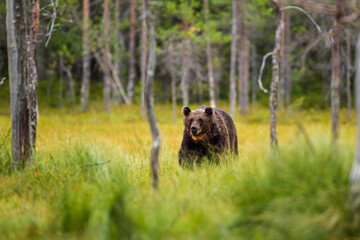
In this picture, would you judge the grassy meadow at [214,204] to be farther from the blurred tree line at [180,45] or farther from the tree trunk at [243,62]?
the tree trunk at [243,62]

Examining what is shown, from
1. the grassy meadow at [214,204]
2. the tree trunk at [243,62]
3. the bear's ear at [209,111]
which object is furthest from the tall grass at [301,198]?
the tree trunk at [243,62]

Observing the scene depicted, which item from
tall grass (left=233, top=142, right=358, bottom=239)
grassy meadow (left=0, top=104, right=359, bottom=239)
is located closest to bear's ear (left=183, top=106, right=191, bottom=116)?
grassy meadow (left=0, top=104, right=359, bottom=239)

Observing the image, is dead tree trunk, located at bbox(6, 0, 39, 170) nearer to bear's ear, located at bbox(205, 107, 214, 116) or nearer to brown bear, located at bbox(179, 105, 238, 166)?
brown bear, located at bbox(179, 105, 238, 166)

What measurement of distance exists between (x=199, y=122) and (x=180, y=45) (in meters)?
12.7

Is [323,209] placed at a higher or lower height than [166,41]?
lower

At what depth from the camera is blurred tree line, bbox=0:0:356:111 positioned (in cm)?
1109

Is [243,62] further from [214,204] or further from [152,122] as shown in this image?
[214,204]

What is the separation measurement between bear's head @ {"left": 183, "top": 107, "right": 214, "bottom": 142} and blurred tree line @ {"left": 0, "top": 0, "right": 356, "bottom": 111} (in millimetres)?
1424

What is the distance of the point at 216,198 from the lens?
3.68 metres

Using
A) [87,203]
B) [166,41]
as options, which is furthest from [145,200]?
[166,41]

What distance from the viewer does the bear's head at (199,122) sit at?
5.77m

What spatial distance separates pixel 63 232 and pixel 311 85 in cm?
3333

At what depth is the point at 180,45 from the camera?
17.9 m

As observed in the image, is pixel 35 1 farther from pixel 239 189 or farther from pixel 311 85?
pixel 311 85
